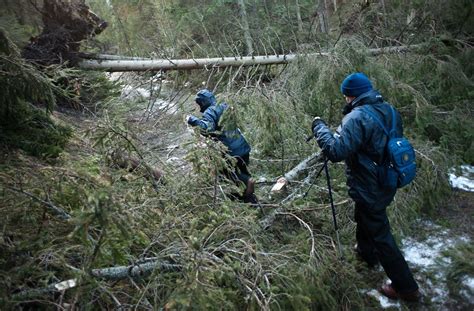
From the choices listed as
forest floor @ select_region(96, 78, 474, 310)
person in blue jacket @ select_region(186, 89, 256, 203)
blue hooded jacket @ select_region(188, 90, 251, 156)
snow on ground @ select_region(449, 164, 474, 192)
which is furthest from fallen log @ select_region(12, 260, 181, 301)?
snow on ground @ select_region(449, 164, 474, 192)

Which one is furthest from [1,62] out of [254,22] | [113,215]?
[254,22]

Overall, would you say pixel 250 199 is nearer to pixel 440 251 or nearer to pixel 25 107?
pixel 440 251

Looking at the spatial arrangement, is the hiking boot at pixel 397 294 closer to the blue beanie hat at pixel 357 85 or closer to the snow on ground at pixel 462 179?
the blue beanie hat at pixel 357 85

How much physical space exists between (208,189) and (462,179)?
442 centimetres

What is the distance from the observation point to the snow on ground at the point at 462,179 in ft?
18.6

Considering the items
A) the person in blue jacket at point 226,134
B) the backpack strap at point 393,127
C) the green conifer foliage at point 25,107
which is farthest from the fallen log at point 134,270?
the backpack strap at point 393,127

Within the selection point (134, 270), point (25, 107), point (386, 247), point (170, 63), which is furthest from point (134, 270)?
point (170, 63)

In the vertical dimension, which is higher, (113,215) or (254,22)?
(113,215)

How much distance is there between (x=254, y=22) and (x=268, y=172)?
8.91 meters

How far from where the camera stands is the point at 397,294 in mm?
3686

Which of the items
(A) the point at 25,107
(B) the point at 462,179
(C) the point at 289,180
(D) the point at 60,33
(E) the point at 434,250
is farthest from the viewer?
(D) the point at 60,33

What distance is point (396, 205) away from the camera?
4.56 meters

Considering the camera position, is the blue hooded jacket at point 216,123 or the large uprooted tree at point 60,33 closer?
the blue hooded jacket at point 216,123

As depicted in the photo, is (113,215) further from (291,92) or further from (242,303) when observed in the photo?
(291,92)
